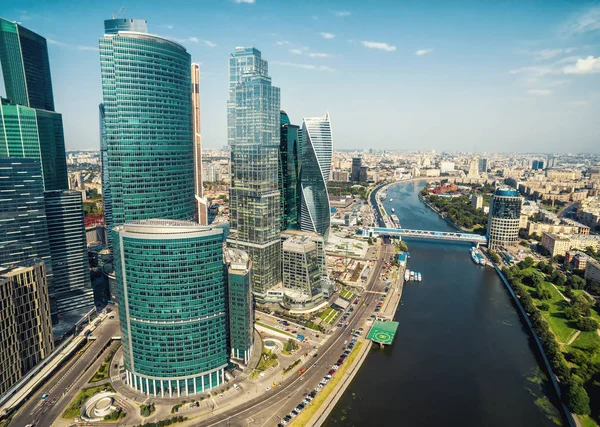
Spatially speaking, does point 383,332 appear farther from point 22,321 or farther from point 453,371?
point 22,321

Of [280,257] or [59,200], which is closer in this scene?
[59,200]

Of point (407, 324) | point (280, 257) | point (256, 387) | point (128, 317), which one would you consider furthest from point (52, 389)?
point (407, 324)

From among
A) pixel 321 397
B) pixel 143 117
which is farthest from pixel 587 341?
pixel 143 117

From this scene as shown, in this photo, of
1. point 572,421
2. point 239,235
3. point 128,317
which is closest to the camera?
point 572,421

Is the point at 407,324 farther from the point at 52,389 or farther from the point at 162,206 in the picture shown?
the point at 52,389

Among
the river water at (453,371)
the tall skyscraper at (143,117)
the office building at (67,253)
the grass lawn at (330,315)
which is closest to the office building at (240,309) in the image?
the river water at (453,371)

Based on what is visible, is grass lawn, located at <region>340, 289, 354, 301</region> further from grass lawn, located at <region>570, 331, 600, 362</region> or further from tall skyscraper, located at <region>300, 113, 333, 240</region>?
grass lawn, located at <region>570, 331, 600, 362</region>
